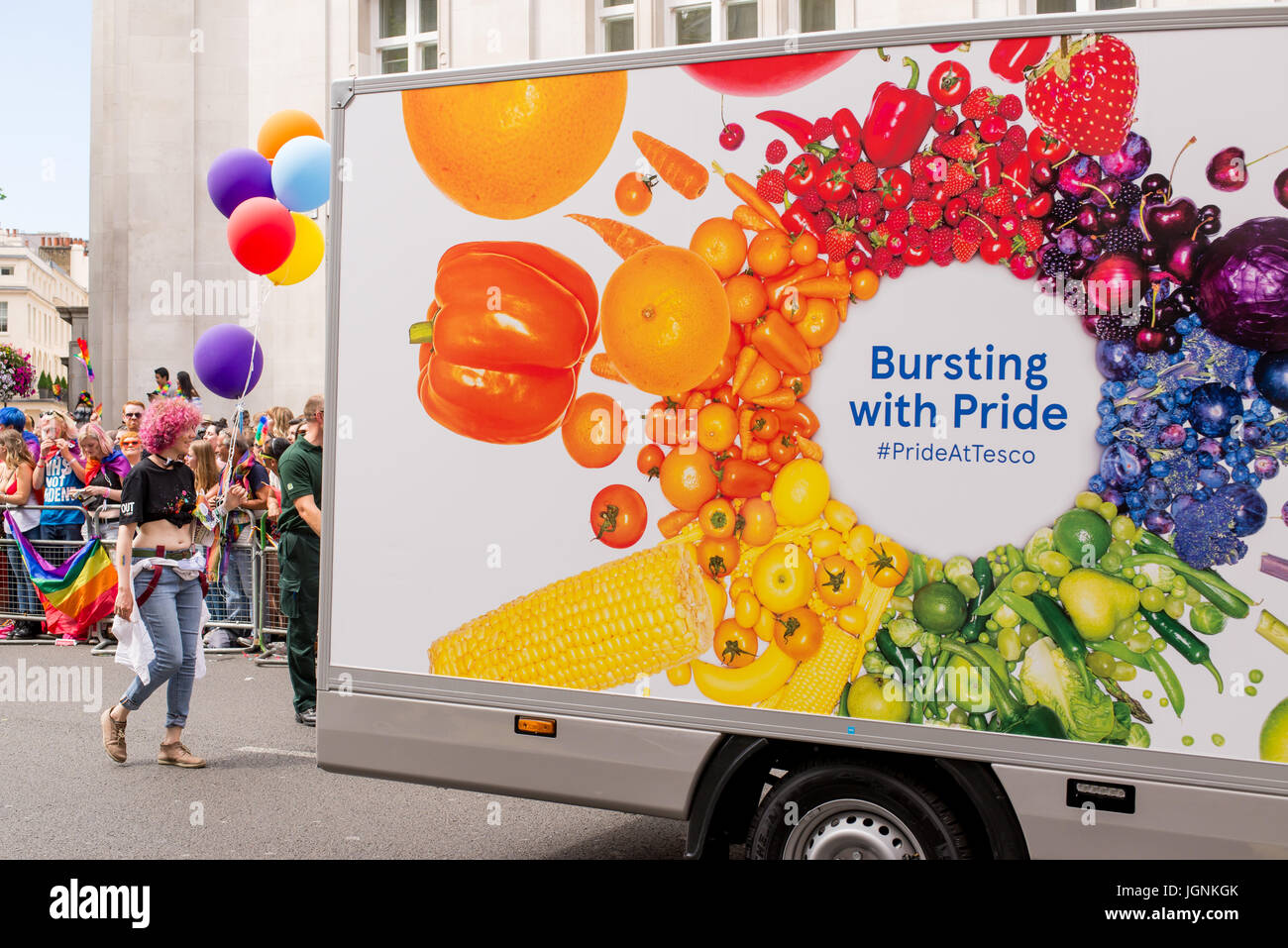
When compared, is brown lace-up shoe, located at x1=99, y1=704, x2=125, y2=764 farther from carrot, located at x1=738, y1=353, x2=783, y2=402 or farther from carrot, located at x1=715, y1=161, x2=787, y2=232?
carrot, located at x1=715, y1=161, x2=787, y2=232

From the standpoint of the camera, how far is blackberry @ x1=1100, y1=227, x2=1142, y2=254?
373 centimetres

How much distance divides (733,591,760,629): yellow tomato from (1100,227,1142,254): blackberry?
5.19ft

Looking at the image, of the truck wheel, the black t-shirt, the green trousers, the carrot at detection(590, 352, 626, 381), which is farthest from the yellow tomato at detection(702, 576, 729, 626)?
the green trousers

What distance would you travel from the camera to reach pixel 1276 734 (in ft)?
11.7

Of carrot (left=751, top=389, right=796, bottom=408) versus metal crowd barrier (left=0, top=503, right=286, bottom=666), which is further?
metal crowd barrier (left=0, top=503, right=286, bottom=666)

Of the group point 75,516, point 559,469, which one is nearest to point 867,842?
point 559,469

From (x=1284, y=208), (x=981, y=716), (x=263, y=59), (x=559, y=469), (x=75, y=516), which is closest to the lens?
(x=1284, y=208)

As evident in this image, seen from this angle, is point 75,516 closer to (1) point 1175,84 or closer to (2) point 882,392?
(2) point 882,392

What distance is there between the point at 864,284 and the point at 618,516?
1.18 metres

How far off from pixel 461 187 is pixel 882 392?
1.85 m

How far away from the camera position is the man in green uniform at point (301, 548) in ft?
26.5

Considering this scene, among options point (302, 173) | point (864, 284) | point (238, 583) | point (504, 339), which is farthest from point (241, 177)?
point (864, 284)

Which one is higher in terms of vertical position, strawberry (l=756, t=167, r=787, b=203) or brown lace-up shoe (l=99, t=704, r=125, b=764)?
strawberry (l=756, t=167, r=787, b=203)

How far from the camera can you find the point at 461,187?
476 centimetres
